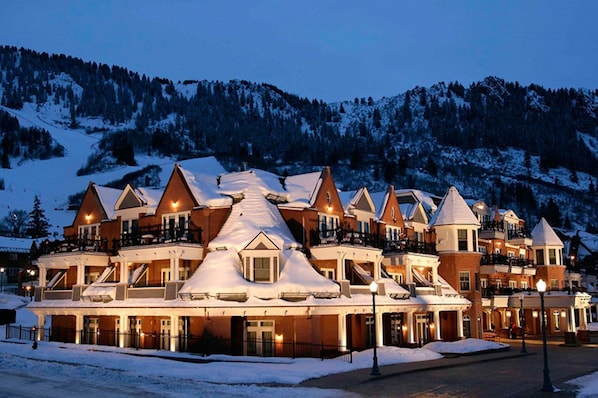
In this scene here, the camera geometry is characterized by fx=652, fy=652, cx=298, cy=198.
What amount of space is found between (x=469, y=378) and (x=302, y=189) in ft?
71.9

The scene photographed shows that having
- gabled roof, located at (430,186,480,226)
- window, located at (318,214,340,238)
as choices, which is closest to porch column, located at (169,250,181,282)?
window, located at (318,214,340,238)

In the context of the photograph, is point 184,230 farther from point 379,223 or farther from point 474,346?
point 474,346

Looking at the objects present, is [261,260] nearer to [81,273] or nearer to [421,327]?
[81,273]

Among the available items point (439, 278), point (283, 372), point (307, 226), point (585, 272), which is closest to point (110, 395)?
point (283, 372)

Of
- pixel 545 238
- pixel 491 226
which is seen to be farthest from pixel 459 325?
pixel 545 238

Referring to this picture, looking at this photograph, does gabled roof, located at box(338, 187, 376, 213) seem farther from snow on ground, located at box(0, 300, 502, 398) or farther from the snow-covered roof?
snow on ground, located at box(0, 300, 502, 398)

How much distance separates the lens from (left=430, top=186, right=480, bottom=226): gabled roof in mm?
60562

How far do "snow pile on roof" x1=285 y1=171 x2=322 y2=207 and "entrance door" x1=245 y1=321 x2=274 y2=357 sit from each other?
927 cm

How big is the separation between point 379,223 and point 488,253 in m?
22.2

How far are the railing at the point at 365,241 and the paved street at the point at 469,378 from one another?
1103cm

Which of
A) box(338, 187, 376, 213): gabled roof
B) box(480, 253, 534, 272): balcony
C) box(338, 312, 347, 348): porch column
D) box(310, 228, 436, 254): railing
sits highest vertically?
box(338, 187, 376, 213): gabled roof

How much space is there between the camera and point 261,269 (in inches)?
1703

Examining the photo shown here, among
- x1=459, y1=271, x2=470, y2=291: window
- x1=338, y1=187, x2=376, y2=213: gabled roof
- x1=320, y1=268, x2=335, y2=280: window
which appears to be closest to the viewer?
x1=320, y1=268, x2=335, y2=280: window

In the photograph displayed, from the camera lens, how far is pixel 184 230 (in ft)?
150
